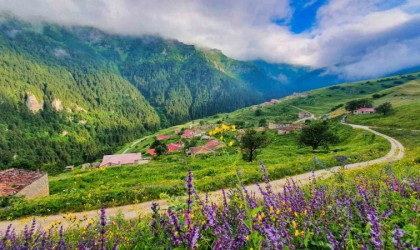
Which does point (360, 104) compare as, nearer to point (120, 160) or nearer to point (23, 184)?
point (120, 160)

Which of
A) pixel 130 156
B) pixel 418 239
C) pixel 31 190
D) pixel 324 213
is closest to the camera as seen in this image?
pixel 418 239

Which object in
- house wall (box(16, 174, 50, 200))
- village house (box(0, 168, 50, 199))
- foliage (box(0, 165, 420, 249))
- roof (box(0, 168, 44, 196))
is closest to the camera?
foliage (box(0, 165, 420, 249))

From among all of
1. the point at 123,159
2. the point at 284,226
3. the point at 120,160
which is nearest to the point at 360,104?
the point at 123,159

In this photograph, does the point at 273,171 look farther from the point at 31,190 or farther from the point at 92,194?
the point at 31,190

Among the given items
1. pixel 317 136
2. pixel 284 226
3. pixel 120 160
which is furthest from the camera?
pixel 120 160

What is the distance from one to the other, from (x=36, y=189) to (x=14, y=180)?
2774 millimetres

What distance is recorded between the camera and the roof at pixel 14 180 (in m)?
22.5

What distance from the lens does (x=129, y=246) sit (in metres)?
5.00

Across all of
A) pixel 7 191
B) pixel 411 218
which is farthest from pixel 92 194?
pixel 411 218

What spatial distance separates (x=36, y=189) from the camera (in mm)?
25547

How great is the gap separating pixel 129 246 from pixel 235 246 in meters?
2.52

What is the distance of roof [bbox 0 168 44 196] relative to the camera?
22.5 meters

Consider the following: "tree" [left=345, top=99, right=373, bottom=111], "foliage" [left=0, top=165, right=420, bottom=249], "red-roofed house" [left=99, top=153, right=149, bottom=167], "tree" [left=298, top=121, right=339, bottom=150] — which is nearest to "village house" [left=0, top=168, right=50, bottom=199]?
"foliage" [left=0, top=165, right=420, bottom=249]

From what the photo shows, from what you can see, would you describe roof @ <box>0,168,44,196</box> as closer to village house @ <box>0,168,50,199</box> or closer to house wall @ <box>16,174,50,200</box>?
village house @ <box>0,168,50,199</box>
